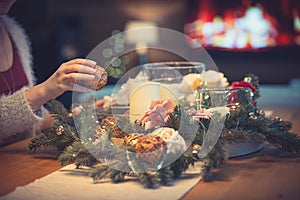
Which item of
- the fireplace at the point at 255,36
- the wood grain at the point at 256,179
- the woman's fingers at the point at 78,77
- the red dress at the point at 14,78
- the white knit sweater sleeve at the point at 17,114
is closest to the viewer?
the wood grain at the point at 256,179

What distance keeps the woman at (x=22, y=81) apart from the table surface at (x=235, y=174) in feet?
0.37

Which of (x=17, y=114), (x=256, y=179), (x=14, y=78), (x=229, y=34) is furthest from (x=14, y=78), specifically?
(x=229, y=34)

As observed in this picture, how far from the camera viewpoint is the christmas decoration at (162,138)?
1052 mm

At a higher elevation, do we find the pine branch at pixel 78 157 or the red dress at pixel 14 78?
the red dress at pixel 14 78

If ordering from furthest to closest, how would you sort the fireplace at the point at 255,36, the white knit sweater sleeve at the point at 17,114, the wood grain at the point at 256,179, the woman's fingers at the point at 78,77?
the fireplace at the point at 255,36 → the white knit sweater sleeve at the point at 17,114 → the woman's fingers at the point at 78,77 → the wood grain at the point at 256,179

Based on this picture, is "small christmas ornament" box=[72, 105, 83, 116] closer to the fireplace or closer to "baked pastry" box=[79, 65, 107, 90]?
"baked pastry" box=[79, 65, 107, 90]

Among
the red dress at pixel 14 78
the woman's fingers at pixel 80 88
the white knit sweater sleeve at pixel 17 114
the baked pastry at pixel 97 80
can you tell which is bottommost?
the white knit sweater sleeve at pixel 17 114

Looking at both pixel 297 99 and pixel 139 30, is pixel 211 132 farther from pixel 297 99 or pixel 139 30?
pixel 139 30

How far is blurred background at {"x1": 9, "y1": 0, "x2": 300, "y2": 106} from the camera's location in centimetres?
425

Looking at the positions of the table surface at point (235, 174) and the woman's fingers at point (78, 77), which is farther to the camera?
the woman's fingers at point (78, 77)

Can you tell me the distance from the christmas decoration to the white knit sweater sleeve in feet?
0.40

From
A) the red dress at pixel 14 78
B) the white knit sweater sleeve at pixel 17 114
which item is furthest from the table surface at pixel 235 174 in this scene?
the red dress at pixel 14 78

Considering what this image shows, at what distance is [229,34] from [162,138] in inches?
132

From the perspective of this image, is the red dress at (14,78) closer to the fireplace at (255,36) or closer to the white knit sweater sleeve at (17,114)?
the white knit sweater sleeve at (17,114)
